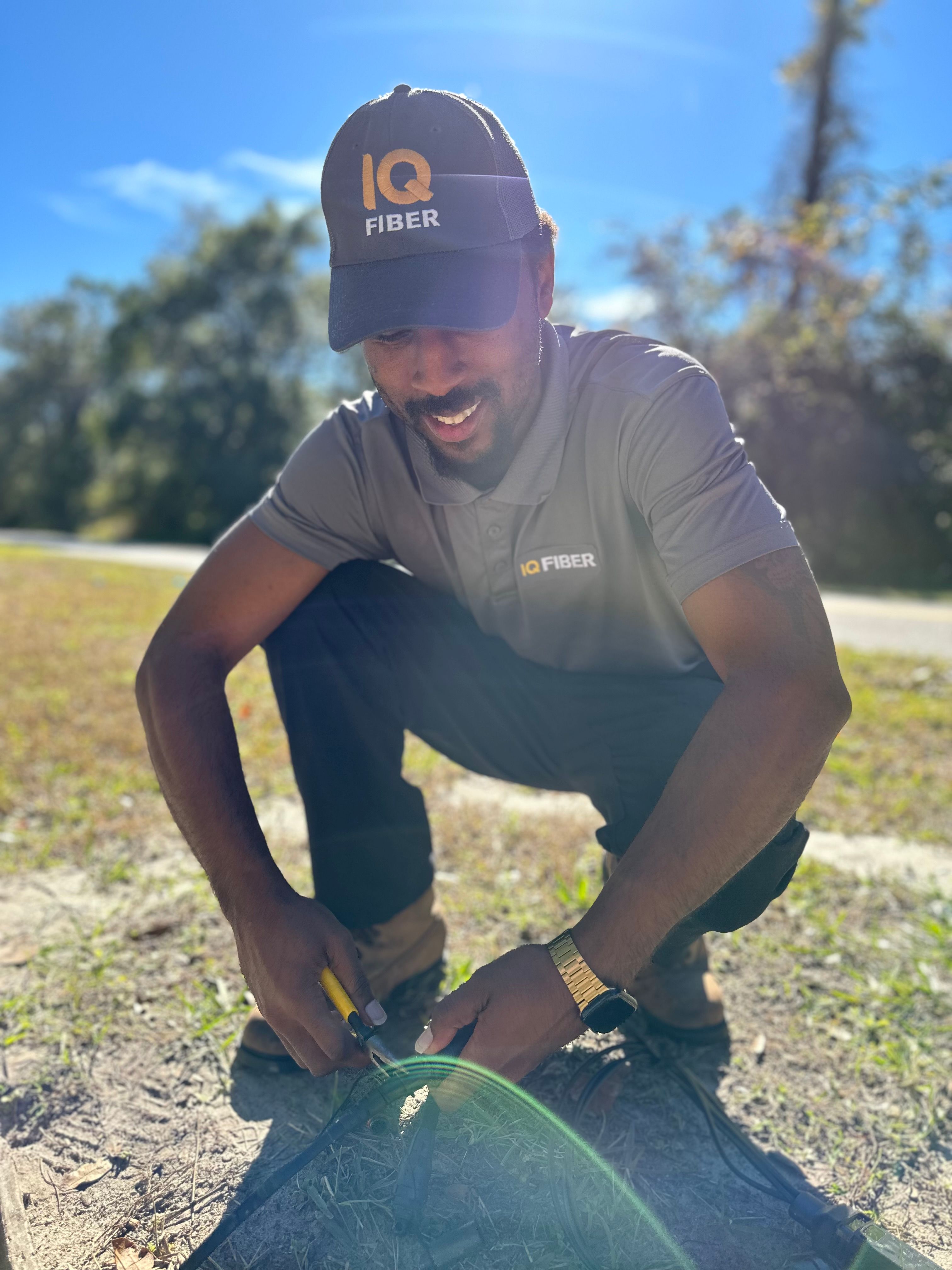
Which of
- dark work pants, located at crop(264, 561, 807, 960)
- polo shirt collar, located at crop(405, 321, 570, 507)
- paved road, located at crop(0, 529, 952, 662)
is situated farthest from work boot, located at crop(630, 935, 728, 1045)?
paved road, located at crop(0, 529, 952, 662)

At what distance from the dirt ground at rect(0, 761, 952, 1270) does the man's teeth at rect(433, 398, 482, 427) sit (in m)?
1.18

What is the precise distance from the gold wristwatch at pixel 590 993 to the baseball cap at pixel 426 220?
1.03 meters

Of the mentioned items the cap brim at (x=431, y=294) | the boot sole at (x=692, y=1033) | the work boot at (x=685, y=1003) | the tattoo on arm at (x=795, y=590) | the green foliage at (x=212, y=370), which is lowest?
the boot sole at (x=692, y=1033)

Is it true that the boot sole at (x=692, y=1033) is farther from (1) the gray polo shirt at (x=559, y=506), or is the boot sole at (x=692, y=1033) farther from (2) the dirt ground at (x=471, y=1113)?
(1) the gray polo shirt at (x=559, y=506)

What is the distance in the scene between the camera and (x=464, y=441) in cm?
181

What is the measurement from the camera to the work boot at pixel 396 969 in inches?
71.8

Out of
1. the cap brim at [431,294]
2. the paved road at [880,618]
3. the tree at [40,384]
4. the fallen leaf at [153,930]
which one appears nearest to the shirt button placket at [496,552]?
the cap brim at [431,294]

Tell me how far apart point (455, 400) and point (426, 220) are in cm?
30

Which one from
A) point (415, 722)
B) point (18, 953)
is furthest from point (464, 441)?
point (18, 953)

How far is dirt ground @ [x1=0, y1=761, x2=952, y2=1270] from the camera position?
1497mm

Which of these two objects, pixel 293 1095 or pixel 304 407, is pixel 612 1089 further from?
pixel 304 407

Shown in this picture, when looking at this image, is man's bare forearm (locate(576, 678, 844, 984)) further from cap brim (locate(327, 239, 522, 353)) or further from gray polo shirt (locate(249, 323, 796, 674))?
cap brim (locate(327, 239, 522, 353))

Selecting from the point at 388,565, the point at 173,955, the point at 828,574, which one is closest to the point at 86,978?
the point at 173,955

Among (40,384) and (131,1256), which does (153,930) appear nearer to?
(131,1256)
